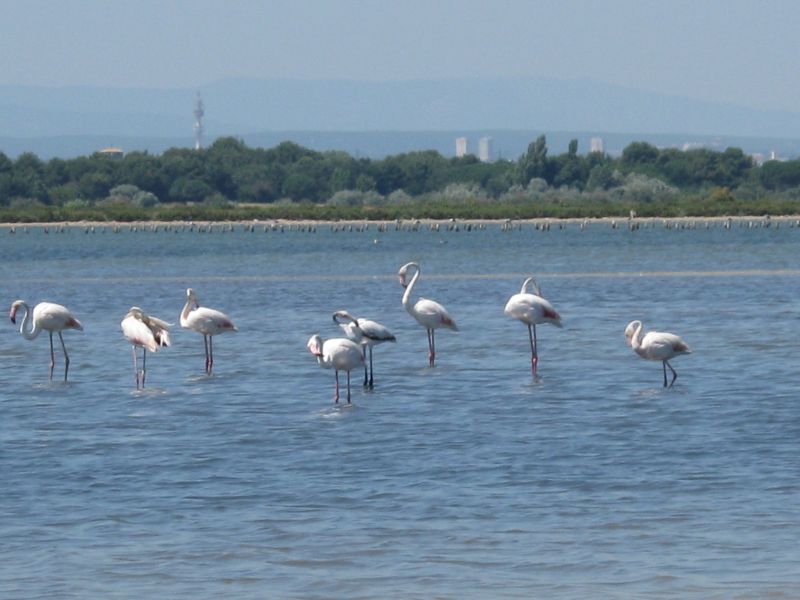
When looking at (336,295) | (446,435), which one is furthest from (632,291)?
(446,435)

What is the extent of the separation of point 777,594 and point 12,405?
468 inches

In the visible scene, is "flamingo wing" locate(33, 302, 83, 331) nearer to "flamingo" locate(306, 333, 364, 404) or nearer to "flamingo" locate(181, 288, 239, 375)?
"flamingo" locate(181, 288, 239, 375)

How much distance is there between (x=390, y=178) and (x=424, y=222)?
133ft

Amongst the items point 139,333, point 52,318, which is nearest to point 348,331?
point 139,333

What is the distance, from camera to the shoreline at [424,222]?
10988 cm

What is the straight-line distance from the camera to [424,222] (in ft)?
399

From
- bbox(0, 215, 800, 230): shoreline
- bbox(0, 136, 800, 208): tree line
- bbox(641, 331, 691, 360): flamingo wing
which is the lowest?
bbox(0, 215, 800, 230): shoreline

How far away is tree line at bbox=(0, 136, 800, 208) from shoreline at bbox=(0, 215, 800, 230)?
12.6m

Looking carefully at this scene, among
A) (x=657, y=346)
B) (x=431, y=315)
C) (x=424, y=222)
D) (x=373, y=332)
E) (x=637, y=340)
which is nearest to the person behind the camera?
(x=657, y=346)

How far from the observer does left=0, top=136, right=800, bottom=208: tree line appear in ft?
463

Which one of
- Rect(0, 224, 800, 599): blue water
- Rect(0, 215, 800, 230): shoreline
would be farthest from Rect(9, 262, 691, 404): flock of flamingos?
Rect(0, 215, 800, 230): shoreline

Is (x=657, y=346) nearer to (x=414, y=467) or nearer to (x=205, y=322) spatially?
(x=414, y=467)

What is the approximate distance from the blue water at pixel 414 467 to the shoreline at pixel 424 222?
77.6 meters

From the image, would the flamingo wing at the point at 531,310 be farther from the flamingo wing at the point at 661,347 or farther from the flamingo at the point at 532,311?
the flamingo wing at the point at 661,347
